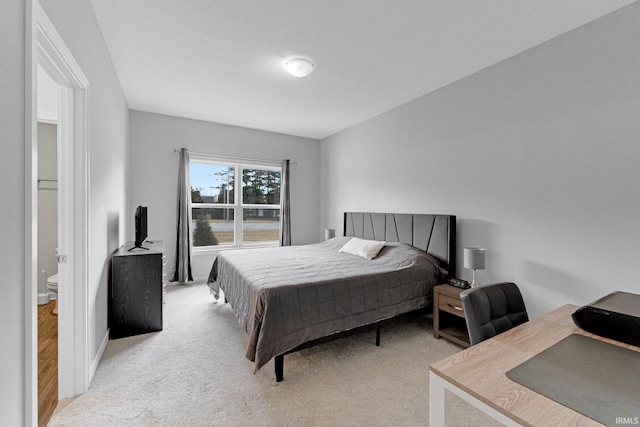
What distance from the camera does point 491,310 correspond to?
1411 mm

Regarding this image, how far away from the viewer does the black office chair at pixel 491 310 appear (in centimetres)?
132

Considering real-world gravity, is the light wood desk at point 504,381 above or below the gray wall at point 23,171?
below

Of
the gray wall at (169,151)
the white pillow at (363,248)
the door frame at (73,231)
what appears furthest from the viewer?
the gray wall at (169,151)

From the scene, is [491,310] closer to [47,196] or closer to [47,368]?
[47,368]

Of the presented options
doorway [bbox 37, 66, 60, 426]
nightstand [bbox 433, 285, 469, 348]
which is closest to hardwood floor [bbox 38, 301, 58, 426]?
doorway [bbox 37, 66, 60, 426]

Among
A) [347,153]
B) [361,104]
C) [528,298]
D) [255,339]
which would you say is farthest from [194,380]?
[347,153]

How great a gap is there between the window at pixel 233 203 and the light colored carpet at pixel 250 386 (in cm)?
241

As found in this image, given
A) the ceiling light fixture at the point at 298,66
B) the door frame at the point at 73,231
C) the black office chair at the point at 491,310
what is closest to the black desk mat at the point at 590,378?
the black office chair at the point at 491,310

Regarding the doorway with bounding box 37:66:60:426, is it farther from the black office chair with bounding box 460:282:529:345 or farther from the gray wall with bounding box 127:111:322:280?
the black office chair with bounding box 460:282:529:345

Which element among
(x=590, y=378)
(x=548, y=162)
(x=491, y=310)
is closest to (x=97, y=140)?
(x=491, y=310)

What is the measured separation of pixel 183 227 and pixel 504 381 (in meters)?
4.56

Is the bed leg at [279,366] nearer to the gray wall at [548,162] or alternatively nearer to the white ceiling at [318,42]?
the gray wall at [548,162]

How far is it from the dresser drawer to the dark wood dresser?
2873 millimetres

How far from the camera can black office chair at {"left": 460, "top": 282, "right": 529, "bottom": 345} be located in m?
1.32
